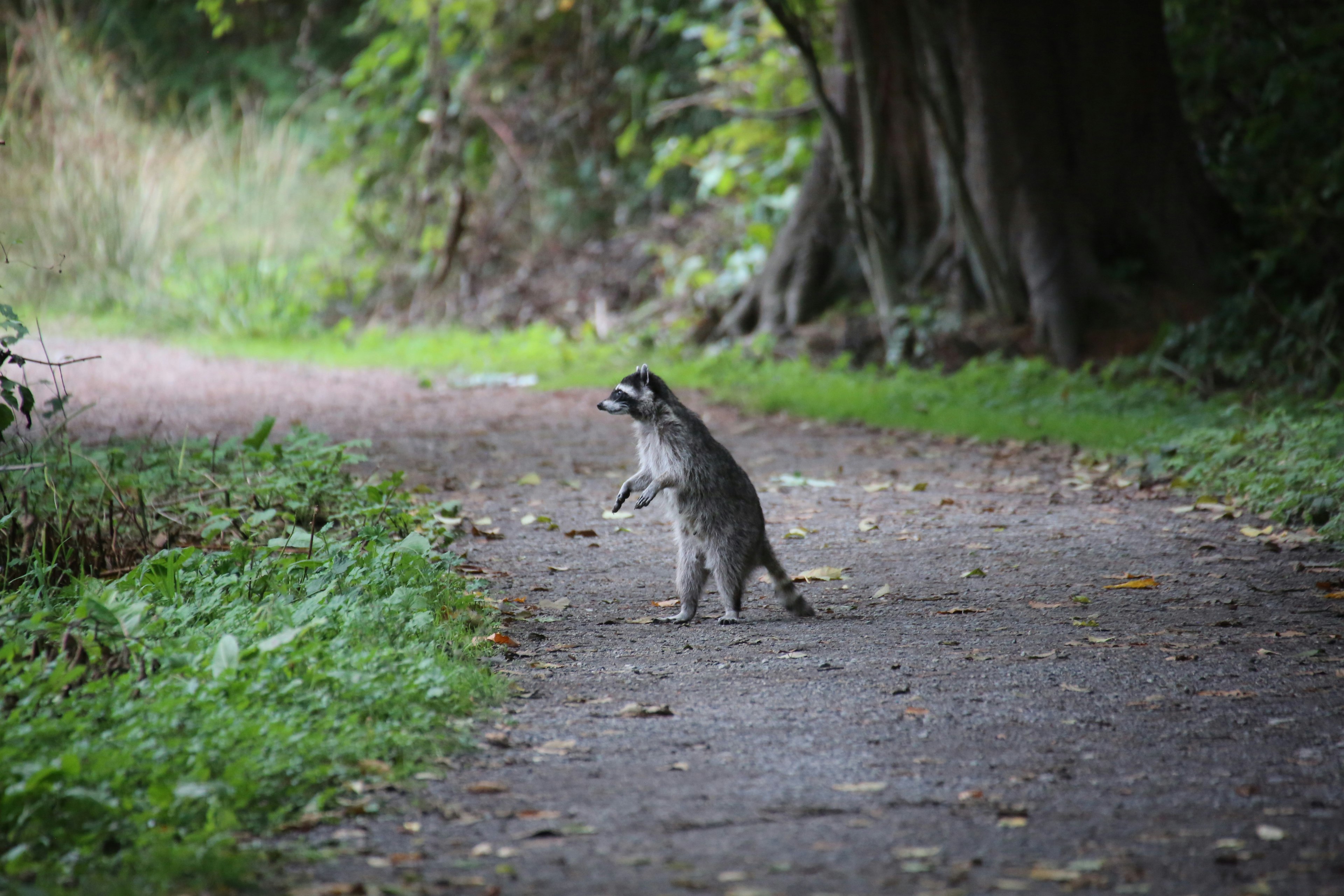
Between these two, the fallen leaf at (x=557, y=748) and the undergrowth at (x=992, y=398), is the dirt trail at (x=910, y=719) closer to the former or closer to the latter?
the fallen leaf at (x=557, y=748)

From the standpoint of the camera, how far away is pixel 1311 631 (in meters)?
5.15

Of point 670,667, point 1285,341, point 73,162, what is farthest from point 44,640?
point 73,162

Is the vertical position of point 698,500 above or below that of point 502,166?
below

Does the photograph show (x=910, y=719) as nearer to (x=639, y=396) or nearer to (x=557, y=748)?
(x=557, y=748)

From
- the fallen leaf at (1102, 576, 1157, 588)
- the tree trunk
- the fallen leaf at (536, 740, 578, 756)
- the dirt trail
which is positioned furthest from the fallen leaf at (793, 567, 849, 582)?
the tree trunk

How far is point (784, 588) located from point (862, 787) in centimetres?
207

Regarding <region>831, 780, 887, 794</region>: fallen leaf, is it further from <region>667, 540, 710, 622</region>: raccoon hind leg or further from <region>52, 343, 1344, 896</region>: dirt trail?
<region>667, 540, 710, 622</region>: raccoon hind leg

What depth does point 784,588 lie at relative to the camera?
5598 mm

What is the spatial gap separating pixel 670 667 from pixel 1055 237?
946 centimetres

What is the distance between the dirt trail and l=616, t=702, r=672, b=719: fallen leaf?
0.04 metres

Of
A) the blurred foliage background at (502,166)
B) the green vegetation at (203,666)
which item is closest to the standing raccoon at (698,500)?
the green vegetation at (203,666)

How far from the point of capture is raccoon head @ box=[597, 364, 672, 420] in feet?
20.1

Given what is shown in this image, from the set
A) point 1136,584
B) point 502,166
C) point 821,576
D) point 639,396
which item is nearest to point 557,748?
point 639,396

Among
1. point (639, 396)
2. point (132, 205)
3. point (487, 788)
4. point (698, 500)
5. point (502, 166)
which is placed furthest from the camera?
point (502, 166)
